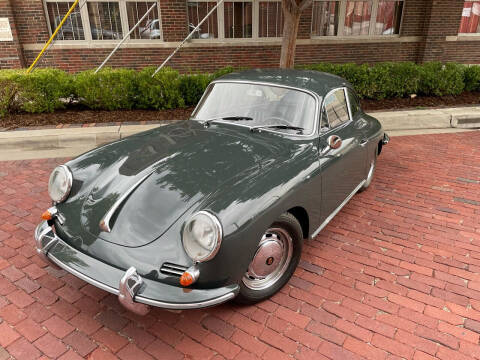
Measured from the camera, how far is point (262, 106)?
11.5 feet

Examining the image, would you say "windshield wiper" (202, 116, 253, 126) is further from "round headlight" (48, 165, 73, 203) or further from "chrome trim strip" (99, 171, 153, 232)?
"round headlight" (48, 165, 73, 203)

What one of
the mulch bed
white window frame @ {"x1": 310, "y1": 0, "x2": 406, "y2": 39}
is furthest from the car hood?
white window frame @ {"x1": 310, "y1": 0, "x2": 406, "y2": 39}

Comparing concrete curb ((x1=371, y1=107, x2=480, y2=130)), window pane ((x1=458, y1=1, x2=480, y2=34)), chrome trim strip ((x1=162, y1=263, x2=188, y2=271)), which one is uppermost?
window pane ((x1=458, y1=1, x2=480, y2=34))

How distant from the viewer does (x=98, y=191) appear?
274cm

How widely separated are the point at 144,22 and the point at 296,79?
800 cm

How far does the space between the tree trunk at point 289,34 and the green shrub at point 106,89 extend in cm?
312

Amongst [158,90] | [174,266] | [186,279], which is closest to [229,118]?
[174,266]

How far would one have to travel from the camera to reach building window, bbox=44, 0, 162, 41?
31.6 ft

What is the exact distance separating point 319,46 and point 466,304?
9579 millimetres

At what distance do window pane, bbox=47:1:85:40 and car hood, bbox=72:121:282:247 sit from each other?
807cm

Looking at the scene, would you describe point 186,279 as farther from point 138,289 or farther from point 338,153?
point 338,153

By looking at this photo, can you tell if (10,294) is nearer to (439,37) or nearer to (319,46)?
(319,46)

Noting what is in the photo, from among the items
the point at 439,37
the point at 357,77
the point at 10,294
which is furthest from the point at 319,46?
A: the point at 10,294

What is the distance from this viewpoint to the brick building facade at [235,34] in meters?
9.56
